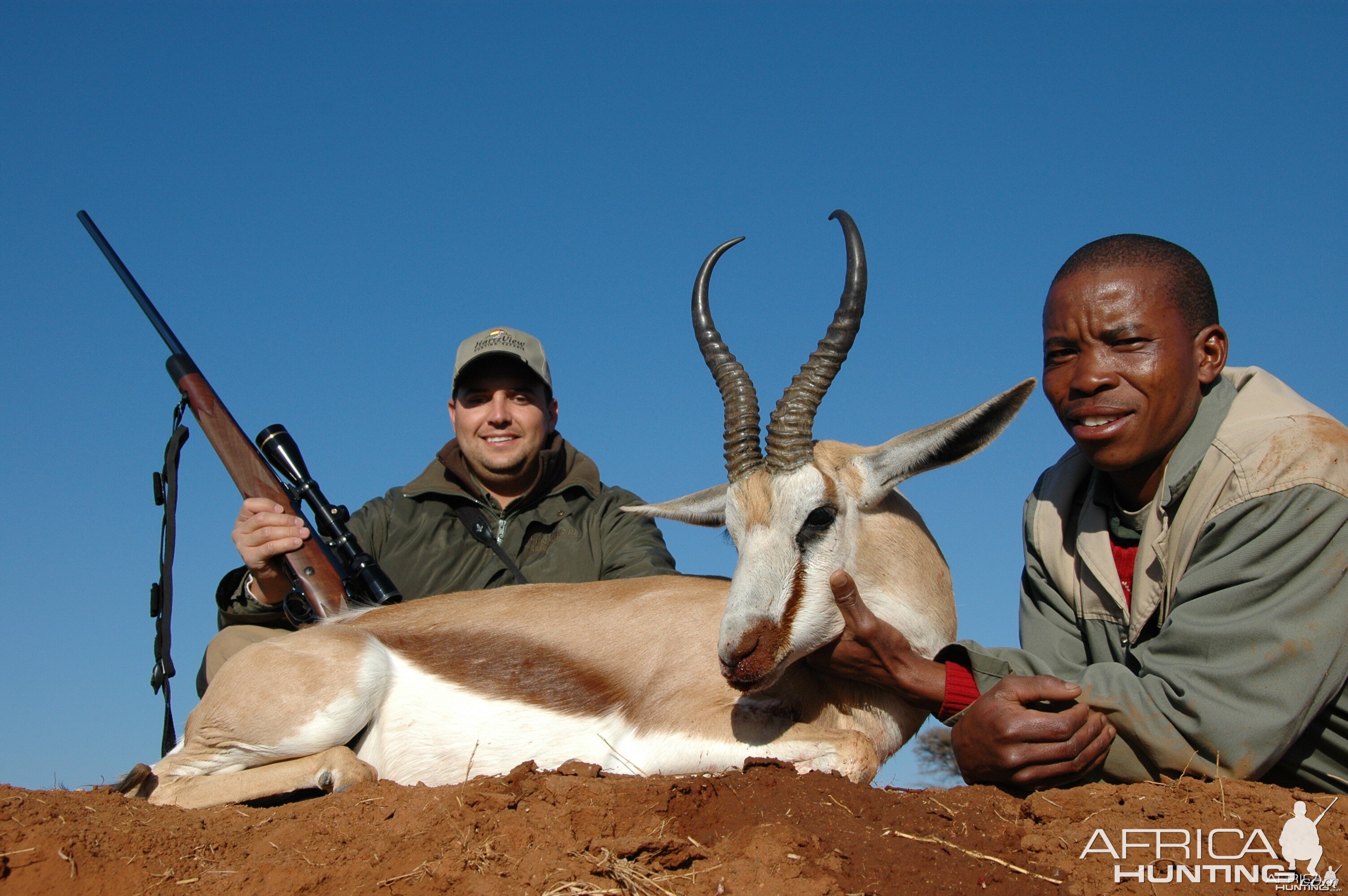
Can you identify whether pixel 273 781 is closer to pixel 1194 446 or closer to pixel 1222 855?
pixel 1222 855

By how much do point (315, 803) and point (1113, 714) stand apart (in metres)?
3.12

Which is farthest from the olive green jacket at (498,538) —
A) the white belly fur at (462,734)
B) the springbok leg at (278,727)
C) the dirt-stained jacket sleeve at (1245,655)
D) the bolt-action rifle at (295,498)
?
the dirt-stained jacket sleeve at (1245,655)

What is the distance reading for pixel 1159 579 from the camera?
4.15m

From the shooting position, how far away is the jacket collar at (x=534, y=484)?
7199mm

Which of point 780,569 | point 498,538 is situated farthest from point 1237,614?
point 498,538

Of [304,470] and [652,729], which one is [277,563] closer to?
[304,470]

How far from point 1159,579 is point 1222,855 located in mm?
1486

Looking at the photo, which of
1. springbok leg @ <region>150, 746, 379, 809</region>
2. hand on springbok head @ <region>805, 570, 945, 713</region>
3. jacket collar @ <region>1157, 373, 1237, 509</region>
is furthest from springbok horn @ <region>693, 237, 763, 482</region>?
springbok leg @ <region>150, 746, 379, 809</region>

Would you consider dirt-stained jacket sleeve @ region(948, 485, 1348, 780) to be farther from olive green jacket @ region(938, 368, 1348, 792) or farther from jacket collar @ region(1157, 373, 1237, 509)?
jacket collar @ region(1157, 373, 1237, 509)

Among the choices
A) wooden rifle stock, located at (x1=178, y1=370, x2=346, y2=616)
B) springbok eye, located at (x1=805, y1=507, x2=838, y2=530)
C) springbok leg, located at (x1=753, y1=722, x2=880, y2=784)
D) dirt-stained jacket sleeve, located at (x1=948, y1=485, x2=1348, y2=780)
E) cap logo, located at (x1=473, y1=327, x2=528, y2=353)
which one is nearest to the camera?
dirt-stained jacket sleeve, located at (x1=948, y1=485, x2=1348, y2=780)

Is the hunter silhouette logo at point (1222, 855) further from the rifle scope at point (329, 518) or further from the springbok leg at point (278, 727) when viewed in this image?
the rifle scope at point (329, 518)

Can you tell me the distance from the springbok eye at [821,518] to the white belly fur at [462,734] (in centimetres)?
134

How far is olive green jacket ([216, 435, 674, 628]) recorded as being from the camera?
6961 mm

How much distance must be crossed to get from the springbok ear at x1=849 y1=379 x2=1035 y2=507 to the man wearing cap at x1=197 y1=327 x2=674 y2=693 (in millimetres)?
2226
